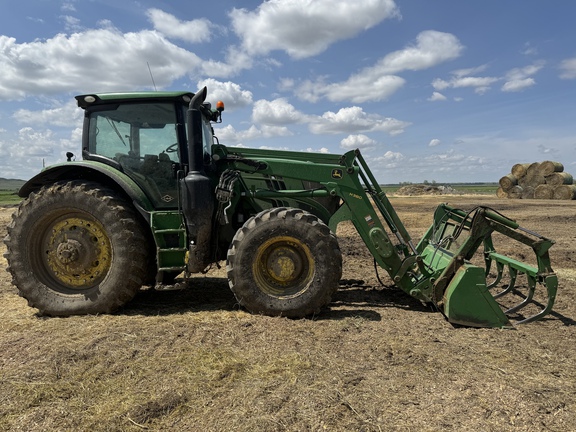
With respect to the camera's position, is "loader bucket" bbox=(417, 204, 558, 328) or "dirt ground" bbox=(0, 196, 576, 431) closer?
"dirt ground" bbox=(0, 196, 576, 431)

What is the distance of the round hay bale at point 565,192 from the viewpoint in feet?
78.1

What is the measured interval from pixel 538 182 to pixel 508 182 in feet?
5.73

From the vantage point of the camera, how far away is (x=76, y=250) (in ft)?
14.8

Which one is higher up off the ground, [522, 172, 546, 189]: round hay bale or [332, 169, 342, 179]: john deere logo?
[522, 172, 546, 189]: round hay bale

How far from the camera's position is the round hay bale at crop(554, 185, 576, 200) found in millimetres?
23797

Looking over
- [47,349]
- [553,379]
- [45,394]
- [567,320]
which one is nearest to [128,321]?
[47,349]

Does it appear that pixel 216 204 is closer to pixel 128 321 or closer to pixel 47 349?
pixel 128 321

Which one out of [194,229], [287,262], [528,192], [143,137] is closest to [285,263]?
[287,262]

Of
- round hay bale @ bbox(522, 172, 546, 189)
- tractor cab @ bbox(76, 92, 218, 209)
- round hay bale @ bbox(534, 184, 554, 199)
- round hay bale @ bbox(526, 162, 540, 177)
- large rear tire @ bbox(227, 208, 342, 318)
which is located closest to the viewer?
large rear tire @ bbox(227, 208, 342, 318)

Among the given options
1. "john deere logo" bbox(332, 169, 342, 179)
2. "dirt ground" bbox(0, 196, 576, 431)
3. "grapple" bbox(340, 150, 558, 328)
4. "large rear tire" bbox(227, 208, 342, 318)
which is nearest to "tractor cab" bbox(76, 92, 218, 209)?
"large rear tire" bbox(227, 208, 342, 318)

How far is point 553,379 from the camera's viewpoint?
3045 mm

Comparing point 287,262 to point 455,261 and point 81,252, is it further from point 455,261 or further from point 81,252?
point 81,252

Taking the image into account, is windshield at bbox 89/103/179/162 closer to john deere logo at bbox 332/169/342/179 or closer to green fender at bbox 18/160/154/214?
green fender at bbox 18/160/154/214

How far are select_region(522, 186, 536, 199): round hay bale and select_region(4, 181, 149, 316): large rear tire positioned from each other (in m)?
27.9
